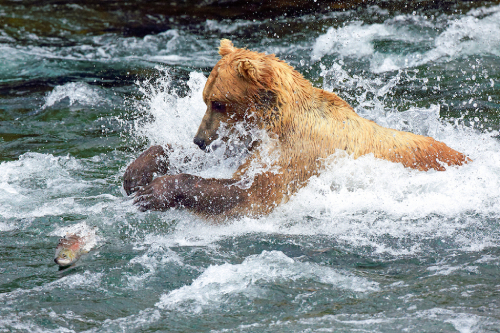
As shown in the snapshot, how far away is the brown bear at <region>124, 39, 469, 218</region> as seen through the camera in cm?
487

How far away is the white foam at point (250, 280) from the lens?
4016mm

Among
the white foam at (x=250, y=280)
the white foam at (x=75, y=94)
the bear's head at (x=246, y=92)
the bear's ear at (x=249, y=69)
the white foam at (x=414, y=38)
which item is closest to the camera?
the white foam at (x=250, y=280)

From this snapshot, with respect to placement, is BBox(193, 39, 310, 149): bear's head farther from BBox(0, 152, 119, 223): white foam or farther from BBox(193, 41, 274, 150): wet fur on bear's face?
BBox(0, 152, 119, 223): white foam

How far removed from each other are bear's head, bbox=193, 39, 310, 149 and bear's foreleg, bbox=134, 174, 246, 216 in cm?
37

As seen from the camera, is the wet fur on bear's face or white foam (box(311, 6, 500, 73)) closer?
the wet fur on bear's face

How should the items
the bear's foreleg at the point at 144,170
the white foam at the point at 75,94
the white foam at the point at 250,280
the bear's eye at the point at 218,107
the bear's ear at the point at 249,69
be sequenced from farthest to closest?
the white foam at the point at 75,94 → the bear's foreleg at the point at 144,170 → the bear's eye at the point at 218,107 → the bear's ear at the point at 249,69 → the white foam at the point at 250,280

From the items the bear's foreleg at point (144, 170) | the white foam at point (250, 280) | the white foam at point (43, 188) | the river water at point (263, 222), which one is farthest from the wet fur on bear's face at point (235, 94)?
the white foam at point (43, 188)

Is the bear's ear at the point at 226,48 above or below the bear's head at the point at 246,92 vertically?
above

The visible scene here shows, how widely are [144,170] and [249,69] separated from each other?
149 centimetres

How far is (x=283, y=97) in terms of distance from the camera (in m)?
4.97

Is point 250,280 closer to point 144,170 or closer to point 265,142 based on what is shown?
point 265,142

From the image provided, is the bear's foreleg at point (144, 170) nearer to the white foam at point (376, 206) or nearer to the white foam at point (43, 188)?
the white foam at point (376, 206)

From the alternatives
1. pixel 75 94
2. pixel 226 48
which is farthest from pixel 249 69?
pixel 75 94

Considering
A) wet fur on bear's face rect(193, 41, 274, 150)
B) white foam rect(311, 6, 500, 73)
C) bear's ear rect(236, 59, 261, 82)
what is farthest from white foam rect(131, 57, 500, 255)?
white foam rect(311, 6, 500, 73)
